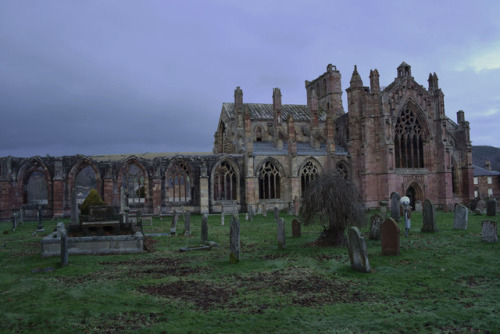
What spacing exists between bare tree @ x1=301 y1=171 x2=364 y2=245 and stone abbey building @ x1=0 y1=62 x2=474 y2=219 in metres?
18.5

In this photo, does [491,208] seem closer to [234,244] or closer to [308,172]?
[308,172]

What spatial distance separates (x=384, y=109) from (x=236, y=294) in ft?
94.7

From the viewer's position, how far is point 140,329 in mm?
6133

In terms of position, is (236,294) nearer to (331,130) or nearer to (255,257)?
(255,257)

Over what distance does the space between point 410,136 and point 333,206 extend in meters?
25.7

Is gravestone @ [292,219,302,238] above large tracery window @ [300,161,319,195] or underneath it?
underneath

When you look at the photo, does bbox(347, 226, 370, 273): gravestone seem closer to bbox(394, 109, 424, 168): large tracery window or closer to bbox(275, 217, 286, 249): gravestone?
bbox(275, 217, 286, 249): gravestone

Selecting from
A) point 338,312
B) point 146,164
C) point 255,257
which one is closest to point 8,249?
point 255,257

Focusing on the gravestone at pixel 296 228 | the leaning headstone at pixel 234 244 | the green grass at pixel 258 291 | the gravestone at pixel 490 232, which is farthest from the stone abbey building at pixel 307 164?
the leaning headstone at pixel 234 244

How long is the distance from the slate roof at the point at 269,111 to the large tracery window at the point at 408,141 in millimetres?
10056

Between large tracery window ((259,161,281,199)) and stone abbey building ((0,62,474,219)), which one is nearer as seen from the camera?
stone abbey building ((0,62,474,219))

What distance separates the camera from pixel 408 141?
116ft

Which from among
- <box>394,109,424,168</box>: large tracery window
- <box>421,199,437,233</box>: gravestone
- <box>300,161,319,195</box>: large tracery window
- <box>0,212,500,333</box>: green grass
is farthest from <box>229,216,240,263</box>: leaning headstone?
<box>394,109,424,168</box>: large tracery window

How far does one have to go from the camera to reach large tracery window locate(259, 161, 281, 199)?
112ft
